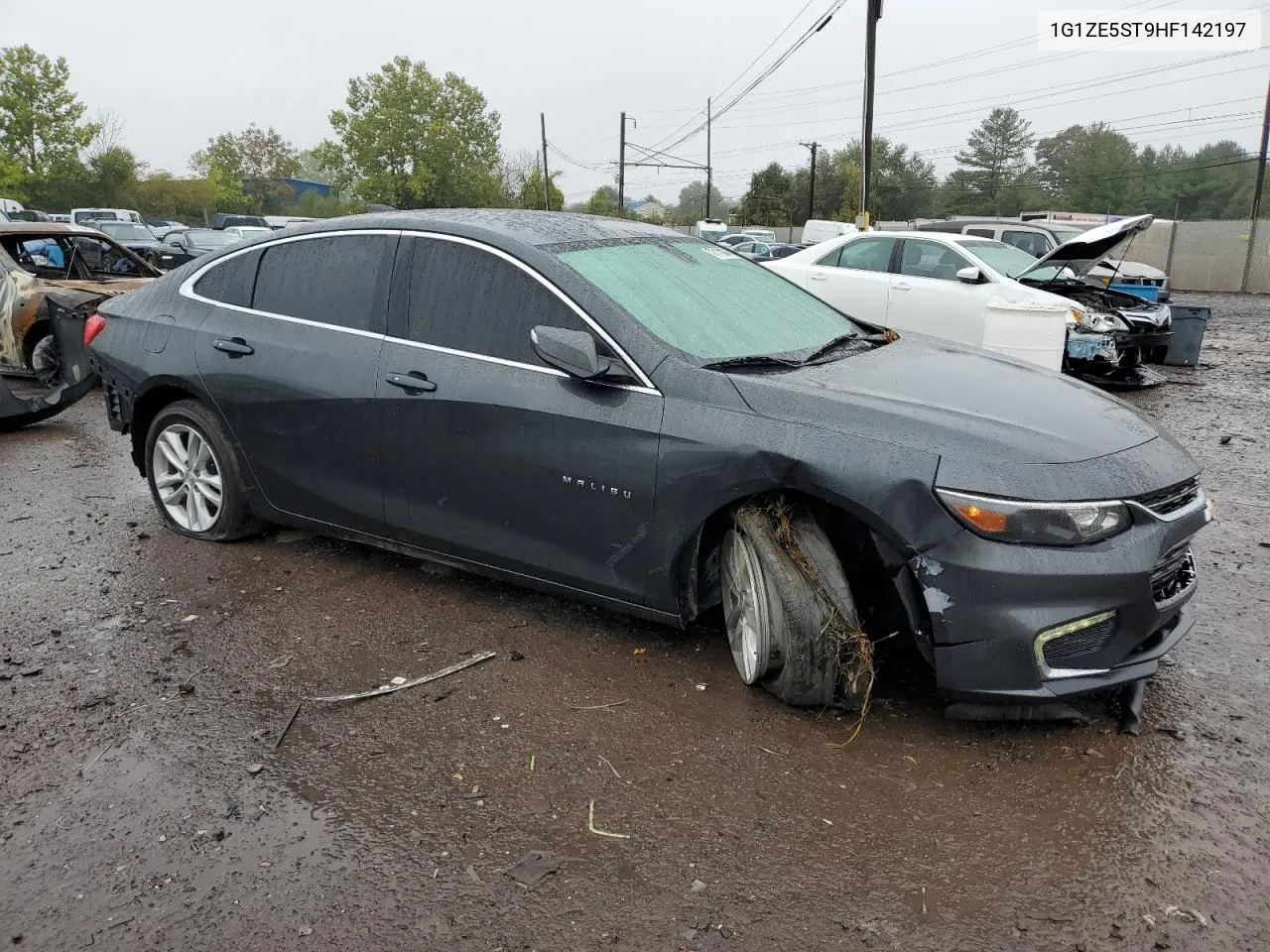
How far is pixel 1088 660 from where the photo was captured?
9.76 feet

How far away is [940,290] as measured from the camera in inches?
408

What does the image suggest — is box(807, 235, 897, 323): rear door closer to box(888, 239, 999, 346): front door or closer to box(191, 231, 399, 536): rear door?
box(888, 239, 999, 346): front door

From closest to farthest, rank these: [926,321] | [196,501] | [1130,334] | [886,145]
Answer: [196,501], [926,321], [1130,334], [886,145]

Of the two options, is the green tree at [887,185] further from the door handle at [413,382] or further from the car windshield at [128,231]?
the door handle at [413,382]

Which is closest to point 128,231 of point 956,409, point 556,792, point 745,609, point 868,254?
point 868,254

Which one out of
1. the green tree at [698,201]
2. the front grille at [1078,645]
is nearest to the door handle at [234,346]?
the front grille at [1078,645]

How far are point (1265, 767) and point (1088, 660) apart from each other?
2.23 feet

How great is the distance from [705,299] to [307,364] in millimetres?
1758

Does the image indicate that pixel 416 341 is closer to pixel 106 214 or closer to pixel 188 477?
pixel 188 477

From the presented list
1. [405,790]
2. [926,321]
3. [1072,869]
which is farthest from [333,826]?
[926,321]

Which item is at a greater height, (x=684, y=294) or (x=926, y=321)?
(x=684, y=294)

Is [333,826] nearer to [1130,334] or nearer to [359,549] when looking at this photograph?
[359,549]

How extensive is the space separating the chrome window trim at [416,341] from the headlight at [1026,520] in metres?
1.11

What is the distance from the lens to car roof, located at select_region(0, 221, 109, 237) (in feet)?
30.2
